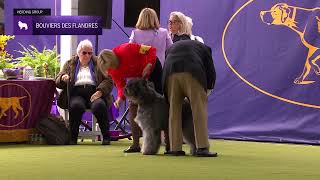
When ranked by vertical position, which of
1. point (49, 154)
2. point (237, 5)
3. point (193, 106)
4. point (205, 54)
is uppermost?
point (237, 5)

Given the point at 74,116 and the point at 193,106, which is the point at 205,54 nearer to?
the point at 193,106

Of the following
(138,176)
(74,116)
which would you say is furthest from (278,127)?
(138,176)

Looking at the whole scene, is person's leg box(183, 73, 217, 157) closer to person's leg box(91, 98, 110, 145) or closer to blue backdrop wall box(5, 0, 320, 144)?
person's leg box(91, 98, 110, 145)

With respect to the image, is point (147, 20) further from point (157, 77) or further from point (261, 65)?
point (261, 65)

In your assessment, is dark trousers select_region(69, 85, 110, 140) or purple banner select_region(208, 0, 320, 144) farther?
purple banner select_region(208, 0, 320, 144)

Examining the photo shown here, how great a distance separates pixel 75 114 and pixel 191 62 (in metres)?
2.51

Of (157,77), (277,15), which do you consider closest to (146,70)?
(157,77)

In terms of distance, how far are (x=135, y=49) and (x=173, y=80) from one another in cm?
56

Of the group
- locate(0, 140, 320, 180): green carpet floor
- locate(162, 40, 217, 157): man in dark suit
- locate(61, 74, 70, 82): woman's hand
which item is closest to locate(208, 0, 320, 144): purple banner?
locate(0, 140, 320, 180): green carpet floor

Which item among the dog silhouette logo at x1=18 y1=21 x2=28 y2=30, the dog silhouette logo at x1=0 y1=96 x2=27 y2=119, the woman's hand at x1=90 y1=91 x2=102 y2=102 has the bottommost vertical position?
the dog silhouette logo at x1=0 y1=96 x2=27 y2=119

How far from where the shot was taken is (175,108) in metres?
6.46

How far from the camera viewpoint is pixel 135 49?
6781 millimetres

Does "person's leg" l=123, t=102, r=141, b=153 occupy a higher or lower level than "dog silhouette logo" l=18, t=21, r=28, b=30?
lower

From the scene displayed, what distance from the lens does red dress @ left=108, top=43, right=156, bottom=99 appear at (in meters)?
6.76
